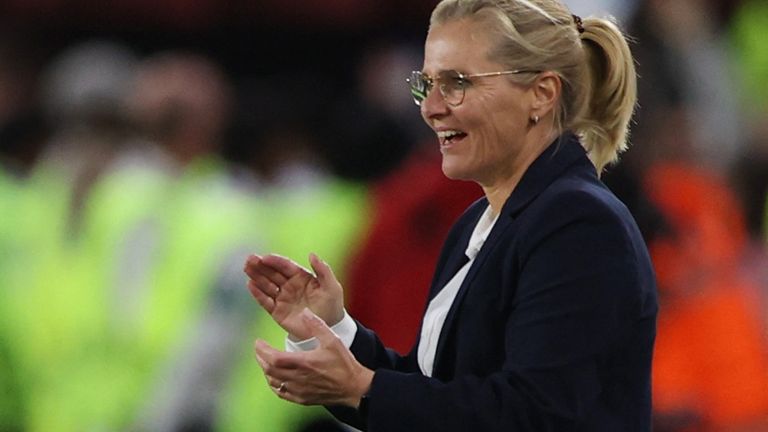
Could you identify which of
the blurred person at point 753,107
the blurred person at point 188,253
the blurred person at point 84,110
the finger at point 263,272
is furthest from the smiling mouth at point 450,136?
the blurred person at point 753,107

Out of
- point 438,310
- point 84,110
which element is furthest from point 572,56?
point 84,110

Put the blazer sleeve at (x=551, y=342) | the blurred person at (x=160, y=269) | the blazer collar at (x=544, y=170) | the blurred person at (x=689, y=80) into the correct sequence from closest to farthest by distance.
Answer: the blazer sleeve at (x=551, y=342) → the blazer collar at (x=544, y=170) → the blurred person at (x=160, y=269) → the blurred person at (x=689, y=80)

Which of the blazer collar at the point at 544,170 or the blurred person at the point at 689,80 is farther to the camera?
the blurred person at the point at 689,80

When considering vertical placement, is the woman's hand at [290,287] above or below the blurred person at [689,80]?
above

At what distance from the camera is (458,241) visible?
1.59 meters

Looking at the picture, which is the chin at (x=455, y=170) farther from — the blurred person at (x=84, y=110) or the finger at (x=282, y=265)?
the blurred person at (x=84, y=110)

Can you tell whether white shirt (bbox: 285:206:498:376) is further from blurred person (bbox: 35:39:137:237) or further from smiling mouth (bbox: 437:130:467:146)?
blurred person (bbox: 35:39:137:237)

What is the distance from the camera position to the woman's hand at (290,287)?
5.01ft

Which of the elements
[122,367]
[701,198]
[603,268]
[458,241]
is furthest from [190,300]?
[603,268]

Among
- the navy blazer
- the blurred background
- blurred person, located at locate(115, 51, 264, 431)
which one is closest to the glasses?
the navy blazer

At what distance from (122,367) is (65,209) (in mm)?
322

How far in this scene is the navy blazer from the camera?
1.30 meters

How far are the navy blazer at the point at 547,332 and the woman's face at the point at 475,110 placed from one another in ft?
0.16

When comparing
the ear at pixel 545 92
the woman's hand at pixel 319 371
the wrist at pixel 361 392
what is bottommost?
the wrist at pixel 361 392
